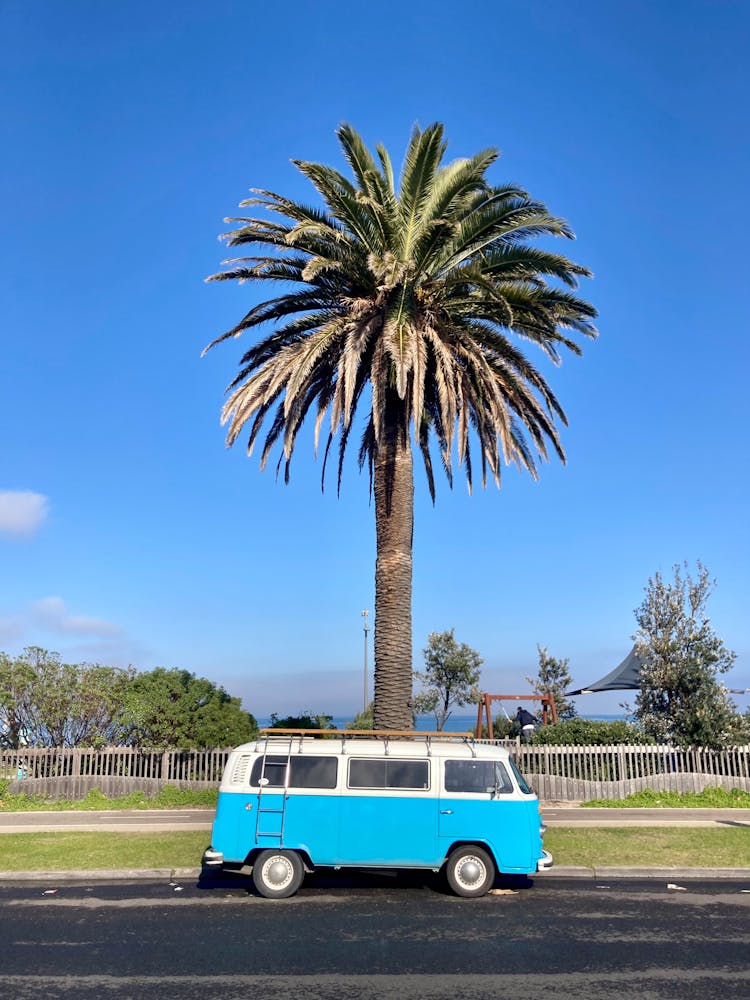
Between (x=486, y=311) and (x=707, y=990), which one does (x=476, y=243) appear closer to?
(x=486, y=311)

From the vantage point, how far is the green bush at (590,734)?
74.8 feet

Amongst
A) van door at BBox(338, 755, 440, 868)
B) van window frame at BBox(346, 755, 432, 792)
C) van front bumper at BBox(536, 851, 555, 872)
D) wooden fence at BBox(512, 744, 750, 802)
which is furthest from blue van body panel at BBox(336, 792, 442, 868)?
wooden fence at BBox(512, 744, 750, 802)

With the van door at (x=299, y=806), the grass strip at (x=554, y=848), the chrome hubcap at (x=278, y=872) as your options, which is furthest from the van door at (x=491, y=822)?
the grass strip at (x=554, y=848)

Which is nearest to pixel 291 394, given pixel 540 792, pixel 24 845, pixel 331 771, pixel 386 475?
pixel 386 475

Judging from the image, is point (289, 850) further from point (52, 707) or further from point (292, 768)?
point (52, 707)

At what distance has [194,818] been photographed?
18938 mm

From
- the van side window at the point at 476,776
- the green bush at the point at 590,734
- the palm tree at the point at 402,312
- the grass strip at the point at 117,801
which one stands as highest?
the palm tree at the point at 402,312

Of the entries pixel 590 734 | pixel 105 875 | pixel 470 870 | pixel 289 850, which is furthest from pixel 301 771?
pixel 590 734

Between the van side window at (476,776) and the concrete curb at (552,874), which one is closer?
the van side window at (476,776)

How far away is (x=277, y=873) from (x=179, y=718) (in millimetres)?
11989

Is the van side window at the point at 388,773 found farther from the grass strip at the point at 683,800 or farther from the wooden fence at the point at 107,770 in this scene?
the wooden fence at the point at 107,770

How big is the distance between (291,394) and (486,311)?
215 inches

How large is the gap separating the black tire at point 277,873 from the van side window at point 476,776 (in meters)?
2.49

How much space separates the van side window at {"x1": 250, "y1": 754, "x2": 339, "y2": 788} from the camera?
468 inches
